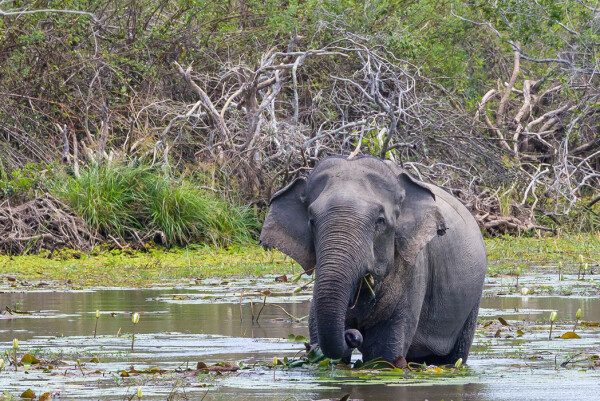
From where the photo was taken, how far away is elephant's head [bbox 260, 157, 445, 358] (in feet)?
21.1

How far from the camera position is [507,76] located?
1062 inches

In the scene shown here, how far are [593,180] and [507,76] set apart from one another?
156 inches

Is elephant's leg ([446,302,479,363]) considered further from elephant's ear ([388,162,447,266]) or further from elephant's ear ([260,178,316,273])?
elephant's ear ([260,178,316,273])

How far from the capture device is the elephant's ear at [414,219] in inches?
281

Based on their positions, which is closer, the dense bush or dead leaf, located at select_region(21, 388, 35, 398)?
dead leaf, located at select_region(21, 388, 35, 398)

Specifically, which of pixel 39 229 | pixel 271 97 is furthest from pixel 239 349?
pixel 271 97

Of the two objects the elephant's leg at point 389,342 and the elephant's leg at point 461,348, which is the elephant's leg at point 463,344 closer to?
the elephant's leg at point 461,348

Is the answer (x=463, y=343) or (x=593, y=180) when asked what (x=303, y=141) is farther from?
(x=463, y=343)

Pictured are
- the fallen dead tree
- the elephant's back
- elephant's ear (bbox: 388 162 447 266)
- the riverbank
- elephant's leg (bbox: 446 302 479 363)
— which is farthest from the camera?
the fallen dead tree

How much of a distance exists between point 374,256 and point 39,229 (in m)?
11.2

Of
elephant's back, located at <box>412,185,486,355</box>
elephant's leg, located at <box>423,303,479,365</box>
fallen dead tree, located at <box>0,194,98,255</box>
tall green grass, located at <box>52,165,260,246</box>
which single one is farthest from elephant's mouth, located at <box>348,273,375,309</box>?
tall green grass, located at <box>52,165,260,246</box>

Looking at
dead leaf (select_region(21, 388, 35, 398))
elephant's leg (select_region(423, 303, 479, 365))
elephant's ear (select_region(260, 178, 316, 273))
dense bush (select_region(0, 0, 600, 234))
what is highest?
dense bush (select_region(0, 0, 600, 234))

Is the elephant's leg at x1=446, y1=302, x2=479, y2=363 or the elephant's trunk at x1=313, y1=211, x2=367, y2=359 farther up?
the elephant's trunk at x1=313, y1=211, x2=367, y2=359

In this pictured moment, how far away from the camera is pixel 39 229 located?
17.2 meters
